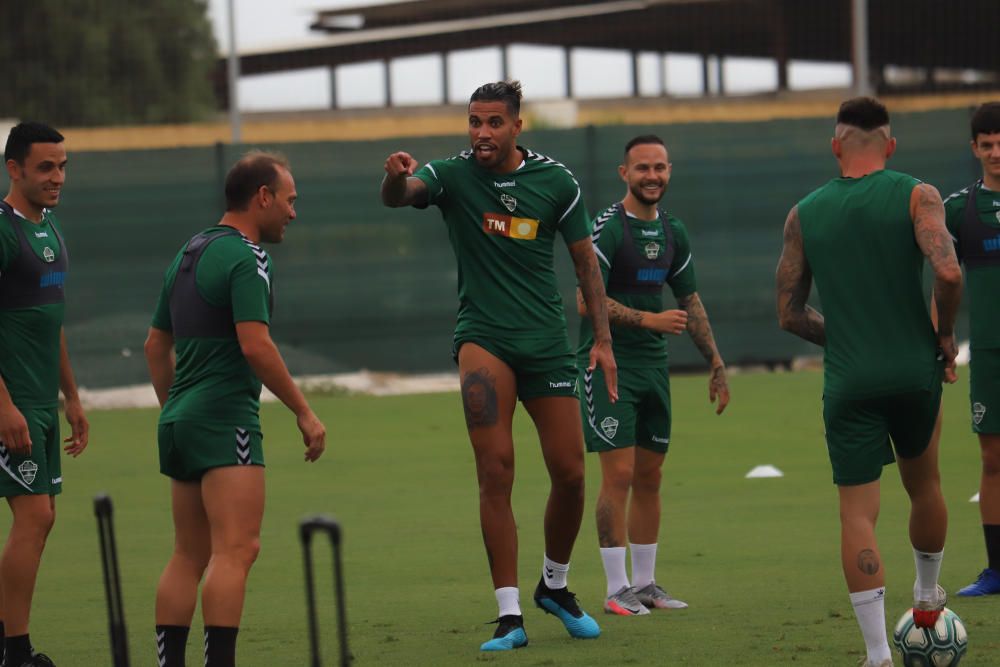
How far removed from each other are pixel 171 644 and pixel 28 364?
1455 mm

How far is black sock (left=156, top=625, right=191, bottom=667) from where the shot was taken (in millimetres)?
6020

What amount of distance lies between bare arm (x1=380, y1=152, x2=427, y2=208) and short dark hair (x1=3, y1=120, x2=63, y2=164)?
1393mm

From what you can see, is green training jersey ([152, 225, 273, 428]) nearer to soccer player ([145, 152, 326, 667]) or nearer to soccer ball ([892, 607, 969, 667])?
soccer player ([145, 152, 326, 667])

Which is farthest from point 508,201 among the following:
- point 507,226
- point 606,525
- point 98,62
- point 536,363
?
point 98,62

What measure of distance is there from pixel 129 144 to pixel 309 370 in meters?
12.4

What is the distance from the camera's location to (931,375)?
620 cm

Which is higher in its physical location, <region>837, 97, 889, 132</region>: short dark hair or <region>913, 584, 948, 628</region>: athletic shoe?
<region>837, 97, 889, 132</region>: short dark hair

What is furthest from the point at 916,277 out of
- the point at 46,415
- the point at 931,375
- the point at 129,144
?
the point at 129,144

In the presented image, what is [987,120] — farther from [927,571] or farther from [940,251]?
→ [927,571]

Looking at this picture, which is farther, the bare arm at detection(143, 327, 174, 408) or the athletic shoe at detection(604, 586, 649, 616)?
the athletic shoe at detection(604, 586, 649, 616)

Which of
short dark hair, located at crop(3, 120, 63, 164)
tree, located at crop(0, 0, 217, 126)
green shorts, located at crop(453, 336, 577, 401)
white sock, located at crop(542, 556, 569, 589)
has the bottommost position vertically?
white sock, located at crop(542, 556, 569, 589)

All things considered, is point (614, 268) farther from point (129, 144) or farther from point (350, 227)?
point (129, 144)

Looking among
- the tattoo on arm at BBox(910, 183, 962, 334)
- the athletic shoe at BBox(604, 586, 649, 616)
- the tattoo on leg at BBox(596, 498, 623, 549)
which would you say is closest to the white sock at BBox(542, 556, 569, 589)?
the athletic shoe at BBox(604, 586, 649, 616)

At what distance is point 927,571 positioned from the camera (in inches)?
260
